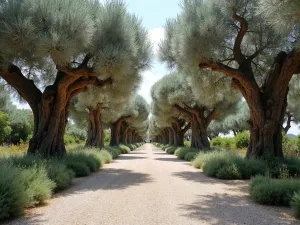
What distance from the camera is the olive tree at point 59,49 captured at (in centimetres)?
916

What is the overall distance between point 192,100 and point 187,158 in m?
5.62

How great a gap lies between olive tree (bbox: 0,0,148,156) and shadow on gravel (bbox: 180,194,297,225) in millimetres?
6016

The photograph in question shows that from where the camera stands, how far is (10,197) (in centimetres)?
523

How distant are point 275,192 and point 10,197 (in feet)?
17.3

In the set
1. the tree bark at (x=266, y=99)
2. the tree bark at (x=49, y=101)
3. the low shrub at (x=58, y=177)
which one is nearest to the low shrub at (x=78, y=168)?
the tree bark at (x=49, y=101)

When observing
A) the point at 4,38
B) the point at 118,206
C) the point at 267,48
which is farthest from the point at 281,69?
the point at 4,38

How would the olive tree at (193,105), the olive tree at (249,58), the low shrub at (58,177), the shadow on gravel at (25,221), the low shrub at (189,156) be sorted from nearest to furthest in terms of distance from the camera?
the shadow on gravel at (25,221), the low shrub at (58,177), the olive tree at (249,58), the low shrub at (189,156), the olive tree at (193,105)

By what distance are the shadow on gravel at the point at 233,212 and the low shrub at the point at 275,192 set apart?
0.80 feet

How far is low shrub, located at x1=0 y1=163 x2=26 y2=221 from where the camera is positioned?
4996 mm

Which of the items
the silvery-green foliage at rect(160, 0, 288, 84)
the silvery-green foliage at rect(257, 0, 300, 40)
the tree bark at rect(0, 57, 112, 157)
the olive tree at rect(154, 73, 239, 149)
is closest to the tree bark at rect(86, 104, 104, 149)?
the olive tree at rect(154, 73, 239, 149)

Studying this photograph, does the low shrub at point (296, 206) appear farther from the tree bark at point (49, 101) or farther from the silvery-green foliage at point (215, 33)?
the tree bark at point (49, 101)

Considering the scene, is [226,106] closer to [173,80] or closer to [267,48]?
[173,80]

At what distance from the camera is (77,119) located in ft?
86.3

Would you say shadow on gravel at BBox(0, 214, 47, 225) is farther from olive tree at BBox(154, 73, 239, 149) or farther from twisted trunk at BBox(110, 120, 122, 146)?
twisted trunk at BBox(110, 120, 122, 146)
